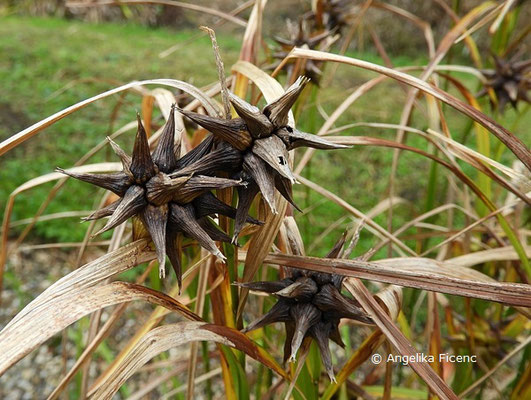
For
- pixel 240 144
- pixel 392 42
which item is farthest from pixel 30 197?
pixel 392 42

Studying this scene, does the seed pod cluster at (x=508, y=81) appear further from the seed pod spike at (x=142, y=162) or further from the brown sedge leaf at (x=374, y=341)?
the seed pod spike at (x=142, y=162)

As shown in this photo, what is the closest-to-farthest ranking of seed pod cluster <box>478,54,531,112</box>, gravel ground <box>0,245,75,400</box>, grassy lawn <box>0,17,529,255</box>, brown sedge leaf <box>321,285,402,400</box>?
brown sedge leaf <box>321,285,402,400</box>, seed pod cluster <box>478,54,531,112</box>, gravel ground <box>0,245,75,400</box>, grassy lawn <box>0,17,529,255</box>

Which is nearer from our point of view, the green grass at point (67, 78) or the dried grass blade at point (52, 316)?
the dried grass blade at point (52, 316)

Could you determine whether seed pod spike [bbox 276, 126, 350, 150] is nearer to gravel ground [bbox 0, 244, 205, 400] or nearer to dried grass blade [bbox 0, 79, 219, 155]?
dried grass blade [bbox 0, 79, 219, 155]

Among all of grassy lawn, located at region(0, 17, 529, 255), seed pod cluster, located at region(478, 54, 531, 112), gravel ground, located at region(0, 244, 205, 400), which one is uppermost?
grassy lawn, located at region(0, 17, 529, 255)

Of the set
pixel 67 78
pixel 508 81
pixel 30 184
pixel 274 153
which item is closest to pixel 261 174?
pixel 274 153

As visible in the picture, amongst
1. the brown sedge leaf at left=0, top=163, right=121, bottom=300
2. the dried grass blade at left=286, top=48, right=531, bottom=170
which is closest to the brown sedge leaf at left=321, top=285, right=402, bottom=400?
the dried grass blade at left=286, top=48, right=531, bottom=170

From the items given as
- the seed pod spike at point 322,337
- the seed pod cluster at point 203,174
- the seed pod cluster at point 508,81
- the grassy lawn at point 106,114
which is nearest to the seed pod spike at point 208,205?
the seed pod cluster at point 203,174
